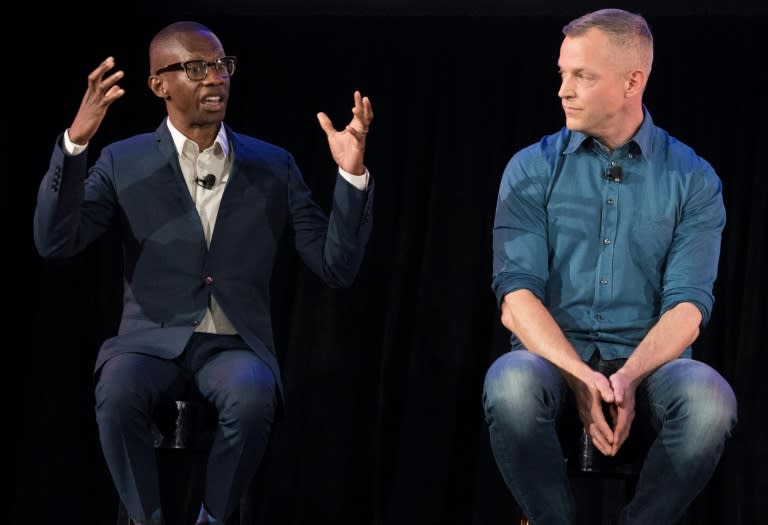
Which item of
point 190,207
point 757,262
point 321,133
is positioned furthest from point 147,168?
point 757,262

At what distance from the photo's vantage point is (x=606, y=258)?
2.98m

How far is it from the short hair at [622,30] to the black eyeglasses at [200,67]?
0.99m

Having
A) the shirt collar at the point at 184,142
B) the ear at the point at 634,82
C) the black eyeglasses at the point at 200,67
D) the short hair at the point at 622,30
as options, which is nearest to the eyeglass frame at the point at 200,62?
the black eyeglasses at the point at 200,67

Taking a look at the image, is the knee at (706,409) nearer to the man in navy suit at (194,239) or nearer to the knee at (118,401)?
the man in navy suit at (194,239)

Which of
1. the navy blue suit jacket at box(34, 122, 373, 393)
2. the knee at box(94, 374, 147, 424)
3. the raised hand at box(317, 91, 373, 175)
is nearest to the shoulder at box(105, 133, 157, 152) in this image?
the navy blue suit jacket at box(34, 122, 373, 393)

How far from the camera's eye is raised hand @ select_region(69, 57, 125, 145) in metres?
2.86

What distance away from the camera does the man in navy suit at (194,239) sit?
→ 2.86 m

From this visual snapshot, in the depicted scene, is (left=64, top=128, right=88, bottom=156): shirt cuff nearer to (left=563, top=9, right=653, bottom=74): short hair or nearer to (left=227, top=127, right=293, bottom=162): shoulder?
(left=227, top=127, right=293, bottom=162): shoulder

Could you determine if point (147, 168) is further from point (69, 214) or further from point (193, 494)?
point (193, 494)

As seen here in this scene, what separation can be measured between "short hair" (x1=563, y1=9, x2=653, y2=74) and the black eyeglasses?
3.25 ft

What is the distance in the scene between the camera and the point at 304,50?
4344 millimetres

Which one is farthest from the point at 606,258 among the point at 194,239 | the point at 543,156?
the point at 194,239

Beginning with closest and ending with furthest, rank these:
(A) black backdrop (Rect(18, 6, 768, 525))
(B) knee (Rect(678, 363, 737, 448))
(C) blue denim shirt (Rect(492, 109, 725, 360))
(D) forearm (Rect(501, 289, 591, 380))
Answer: (B) knee (Rect(678, 363, 737, 448)) → (D) forearm (Rect(501, 289, 591, 380)) → (C) blue denim shirt (Rect(492, 109, 725, 360)) → (A) black backdrop (Rect(18, 6, 768, 525))

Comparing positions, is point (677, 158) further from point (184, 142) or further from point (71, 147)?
point (71, 147)
